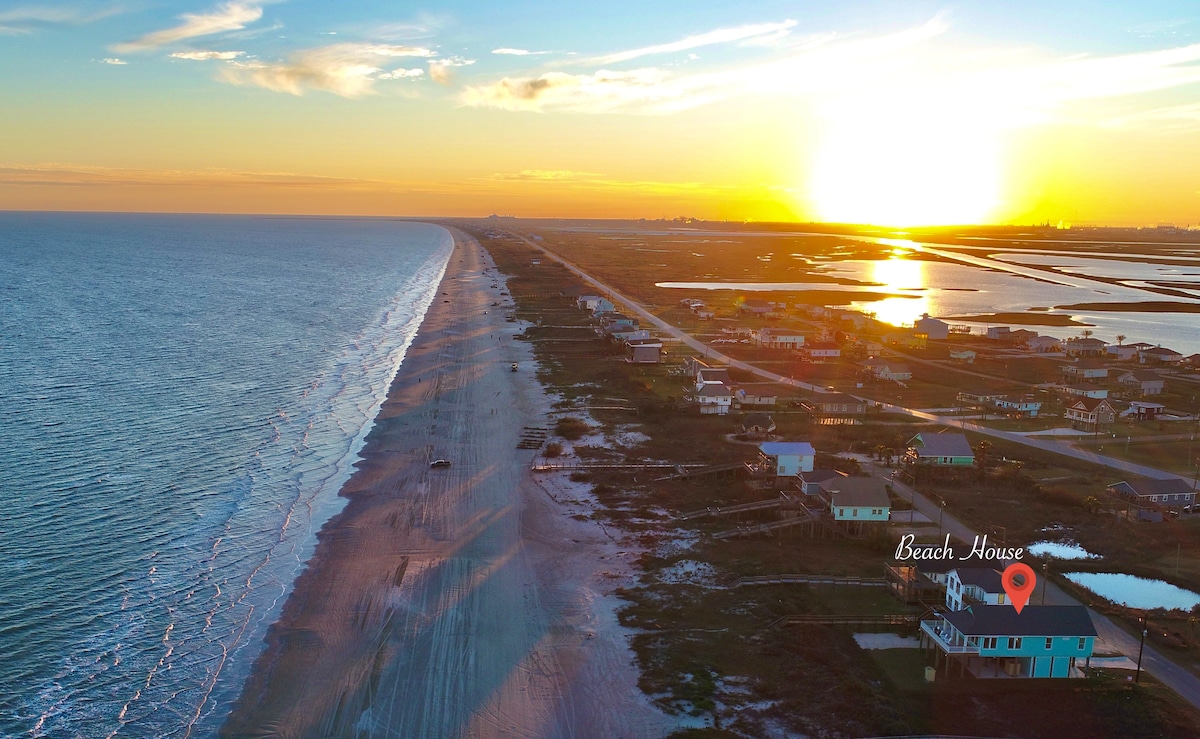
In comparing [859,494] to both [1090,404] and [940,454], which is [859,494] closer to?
[940,454]

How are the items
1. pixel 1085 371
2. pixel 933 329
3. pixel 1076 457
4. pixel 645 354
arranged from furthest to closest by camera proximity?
1. pixel 933 329
2. pixel 645 354
3. pixel 1085 371
4. pixel 1076 457

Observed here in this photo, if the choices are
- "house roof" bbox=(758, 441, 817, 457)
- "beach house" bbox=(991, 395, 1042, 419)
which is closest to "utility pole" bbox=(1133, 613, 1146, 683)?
"house roof" bbox=(758, 441, 817, 457)

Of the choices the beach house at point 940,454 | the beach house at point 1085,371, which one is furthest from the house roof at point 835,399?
the beach house at point 1085,371

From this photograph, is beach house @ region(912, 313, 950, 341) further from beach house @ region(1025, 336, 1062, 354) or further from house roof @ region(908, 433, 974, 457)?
house roof @ region(908, 433, 974, 457)

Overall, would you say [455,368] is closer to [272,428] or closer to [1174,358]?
[272,428]

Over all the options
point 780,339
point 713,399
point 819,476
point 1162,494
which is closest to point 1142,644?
point 819,476

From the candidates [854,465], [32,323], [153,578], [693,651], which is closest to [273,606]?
[153,578]

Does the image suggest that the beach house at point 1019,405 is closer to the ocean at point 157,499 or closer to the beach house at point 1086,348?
the beach house at point 1086,348
